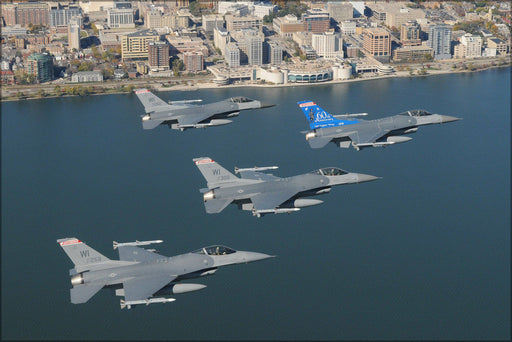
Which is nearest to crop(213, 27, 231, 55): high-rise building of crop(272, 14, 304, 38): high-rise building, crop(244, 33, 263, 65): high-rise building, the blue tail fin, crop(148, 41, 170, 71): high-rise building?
crop(244, 33, 263, 65): high-rise building

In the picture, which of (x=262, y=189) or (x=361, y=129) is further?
(x=361, y=129)

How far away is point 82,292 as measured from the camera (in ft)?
111

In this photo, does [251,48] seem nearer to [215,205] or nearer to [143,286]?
[215,205]

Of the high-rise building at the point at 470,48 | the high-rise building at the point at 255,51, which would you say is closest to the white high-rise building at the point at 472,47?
the high-rise building at the point at 470,48

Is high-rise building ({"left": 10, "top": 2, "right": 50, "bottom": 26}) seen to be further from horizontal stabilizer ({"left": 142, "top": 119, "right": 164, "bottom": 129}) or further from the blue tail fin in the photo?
the blue tail fin

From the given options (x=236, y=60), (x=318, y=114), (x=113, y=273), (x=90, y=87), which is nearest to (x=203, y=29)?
(x=236, y=60)

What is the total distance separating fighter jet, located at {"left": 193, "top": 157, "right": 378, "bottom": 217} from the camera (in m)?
37.2

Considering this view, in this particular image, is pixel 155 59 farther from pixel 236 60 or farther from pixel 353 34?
pixel 353 34

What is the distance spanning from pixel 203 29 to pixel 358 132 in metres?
60.4

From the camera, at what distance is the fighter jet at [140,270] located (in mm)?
33938

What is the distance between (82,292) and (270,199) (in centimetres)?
823

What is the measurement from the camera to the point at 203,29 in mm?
99438

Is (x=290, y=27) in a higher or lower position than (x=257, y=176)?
higher

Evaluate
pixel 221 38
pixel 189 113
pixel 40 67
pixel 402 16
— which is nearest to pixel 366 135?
pixel 189 113
